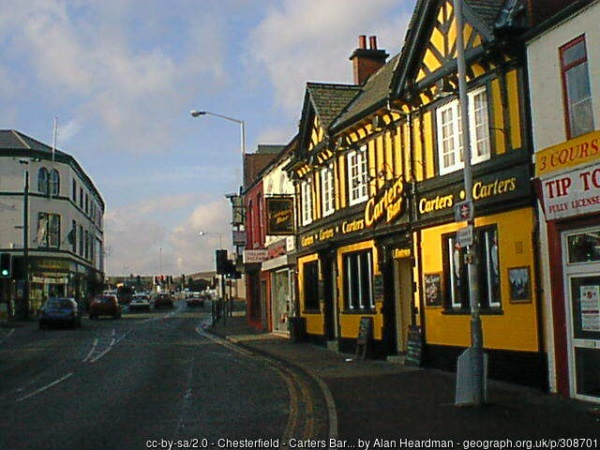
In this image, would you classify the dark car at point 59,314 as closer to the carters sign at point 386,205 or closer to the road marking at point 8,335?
the road marking at point 8,335

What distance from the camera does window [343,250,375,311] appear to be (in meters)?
21.0

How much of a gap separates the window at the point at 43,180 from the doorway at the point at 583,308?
53117 mm

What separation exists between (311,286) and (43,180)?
3933 cm

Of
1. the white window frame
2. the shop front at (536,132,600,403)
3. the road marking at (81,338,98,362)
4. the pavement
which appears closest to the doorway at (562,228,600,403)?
the shop front at (536,132,600,403)

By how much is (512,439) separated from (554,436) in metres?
0.55

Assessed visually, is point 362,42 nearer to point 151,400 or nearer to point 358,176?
point 358,176

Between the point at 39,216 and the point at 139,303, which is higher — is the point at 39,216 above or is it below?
above

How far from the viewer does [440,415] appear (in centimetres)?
1096

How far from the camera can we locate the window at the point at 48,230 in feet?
196

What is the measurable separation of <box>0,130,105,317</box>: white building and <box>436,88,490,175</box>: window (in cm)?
4110

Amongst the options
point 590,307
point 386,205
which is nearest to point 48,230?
point 386,205

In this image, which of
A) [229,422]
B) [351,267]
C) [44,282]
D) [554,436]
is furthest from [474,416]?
[44,282]

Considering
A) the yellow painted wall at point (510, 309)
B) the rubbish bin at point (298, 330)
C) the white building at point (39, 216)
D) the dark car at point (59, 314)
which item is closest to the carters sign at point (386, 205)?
the yellow painted wall at point (510, 309)

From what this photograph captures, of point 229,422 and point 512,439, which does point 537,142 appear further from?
point 229,422
